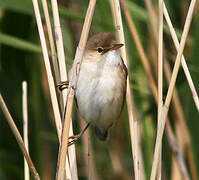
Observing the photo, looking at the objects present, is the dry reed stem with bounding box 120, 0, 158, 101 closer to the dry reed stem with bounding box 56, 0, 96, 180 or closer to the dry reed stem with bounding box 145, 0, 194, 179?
the dry reed stem with bounding box 145, 0, 194, 179

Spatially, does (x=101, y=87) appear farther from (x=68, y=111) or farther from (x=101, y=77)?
(x=68, y=111)

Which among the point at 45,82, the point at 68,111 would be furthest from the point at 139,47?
the point at 45,82

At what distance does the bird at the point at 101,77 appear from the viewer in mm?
2336

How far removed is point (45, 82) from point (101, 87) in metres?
0.99

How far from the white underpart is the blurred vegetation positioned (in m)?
0.38

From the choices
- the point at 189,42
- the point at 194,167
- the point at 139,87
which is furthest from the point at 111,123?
the point at 189,42

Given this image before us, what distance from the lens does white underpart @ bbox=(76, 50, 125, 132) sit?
235 cm

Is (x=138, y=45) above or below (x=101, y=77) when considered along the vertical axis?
above

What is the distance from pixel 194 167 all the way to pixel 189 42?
0.78 m

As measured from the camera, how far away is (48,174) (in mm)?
3205

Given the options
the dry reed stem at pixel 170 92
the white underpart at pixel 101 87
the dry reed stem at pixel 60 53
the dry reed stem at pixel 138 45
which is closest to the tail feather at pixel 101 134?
the white underpart at pixel 101 87

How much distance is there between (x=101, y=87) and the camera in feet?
7.79

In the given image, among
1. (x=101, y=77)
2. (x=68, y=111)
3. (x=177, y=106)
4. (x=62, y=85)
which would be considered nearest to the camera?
(x=68, y=111)

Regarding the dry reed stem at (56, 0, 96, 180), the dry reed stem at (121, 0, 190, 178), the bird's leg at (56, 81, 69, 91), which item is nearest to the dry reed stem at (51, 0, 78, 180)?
the bird's leg at (56, 81, 69, 91)
